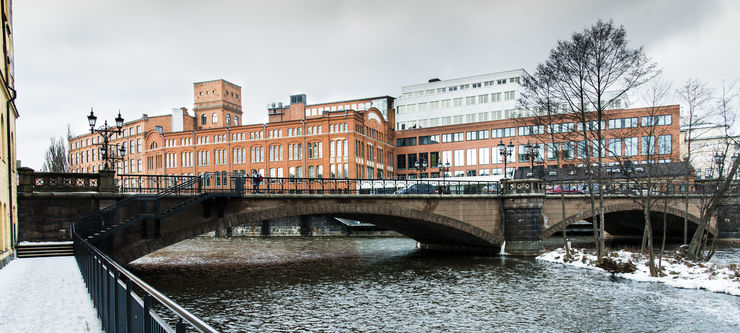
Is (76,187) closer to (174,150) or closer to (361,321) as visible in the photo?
(361,321)

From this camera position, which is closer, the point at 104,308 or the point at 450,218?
the point at 104,308

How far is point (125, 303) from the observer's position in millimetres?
7266

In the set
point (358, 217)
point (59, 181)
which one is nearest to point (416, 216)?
point (358, 217)

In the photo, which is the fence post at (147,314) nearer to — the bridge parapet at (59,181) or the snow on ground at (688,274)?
the bridge parapet at (59,181)

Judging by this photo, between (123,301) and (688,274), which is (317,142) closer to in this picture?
(688,274)

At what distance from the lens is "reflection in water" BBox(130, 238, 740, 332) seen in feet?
56.1

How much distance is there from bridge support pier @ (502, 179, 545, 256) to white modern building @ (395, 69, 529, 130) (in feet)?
182

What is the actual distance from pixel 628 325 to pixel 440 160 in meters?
75.2

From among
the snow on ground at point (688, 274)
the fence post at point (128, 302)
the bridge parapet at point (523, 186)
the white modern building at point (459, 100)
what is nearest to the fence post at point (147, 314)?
the fence post at point (128, 302)

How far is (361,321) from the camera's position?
57.6ft

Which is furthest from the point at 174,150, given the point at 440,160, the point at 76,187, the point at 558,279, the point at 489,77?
the point at 558,279

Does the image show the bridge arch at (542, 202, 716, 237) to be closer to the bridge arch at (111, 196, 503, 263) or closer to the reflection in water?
the bridge arch at (111, 196, 503, 263)

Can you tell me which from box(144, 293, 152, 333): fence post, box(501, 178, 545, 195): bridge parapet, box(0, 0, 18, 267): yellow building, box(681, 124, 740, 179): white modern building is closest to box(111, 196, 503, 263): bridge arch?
box(501, 178, 545, 195): bridge parapet

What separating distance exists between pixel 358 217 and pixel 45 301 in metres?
27.0
